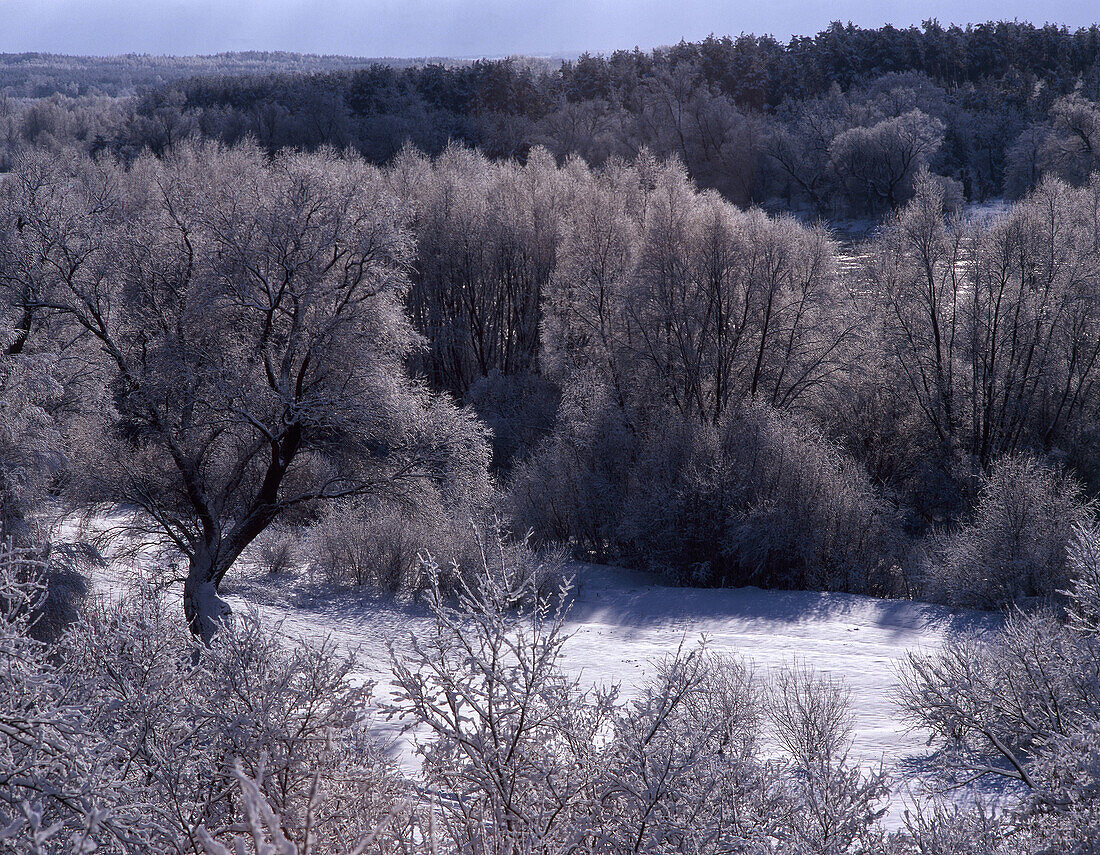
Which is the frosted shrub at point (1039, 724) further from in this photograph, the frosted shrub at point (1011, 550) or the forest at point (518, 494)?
the frosted shrub at point (1011, 550)

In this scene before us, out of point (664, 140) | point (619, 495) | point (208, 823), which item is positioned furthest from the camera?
point (664, 140)

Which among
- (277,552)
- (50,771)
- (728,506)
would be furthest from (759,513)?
(50,771)

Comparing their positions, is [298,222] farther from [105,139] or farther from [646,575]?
[105,139]

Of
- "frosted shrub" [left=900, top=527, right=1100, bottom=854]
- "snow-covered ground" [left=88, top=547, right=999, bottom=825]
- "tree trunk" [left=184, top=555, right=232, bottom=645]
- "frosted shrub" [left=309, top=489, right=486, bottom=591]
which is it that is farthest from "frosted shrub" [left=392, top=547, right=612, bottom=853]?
"frosted shrub" [left=309, top=489, right=486, bottom=591]

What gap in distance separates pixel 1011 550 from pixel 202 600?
1327 cm

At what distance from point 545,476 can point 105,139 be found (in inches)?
1788

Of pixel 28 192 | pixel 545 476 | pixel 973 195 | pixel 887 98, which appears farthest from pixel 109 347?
pixel 887 98

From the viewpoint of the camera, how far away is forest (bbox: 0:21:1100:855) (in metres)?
5.39

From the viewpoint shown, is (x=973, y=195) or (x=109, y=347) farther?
(x=973, y=195)

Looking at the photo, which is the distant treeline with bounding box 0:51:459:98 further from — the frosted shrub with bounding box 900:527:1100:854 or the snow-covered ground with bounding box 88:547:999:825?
the frosted shrub with bounding box 900:527:1100:854

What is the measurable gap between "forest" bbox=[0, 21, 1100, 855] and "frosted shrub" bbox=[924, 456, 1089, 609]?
8 cm

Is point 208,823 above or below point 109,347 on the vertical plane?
below

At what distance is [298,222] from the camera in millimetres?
13297

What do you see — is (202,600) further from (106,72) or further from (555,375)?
(106,72)
